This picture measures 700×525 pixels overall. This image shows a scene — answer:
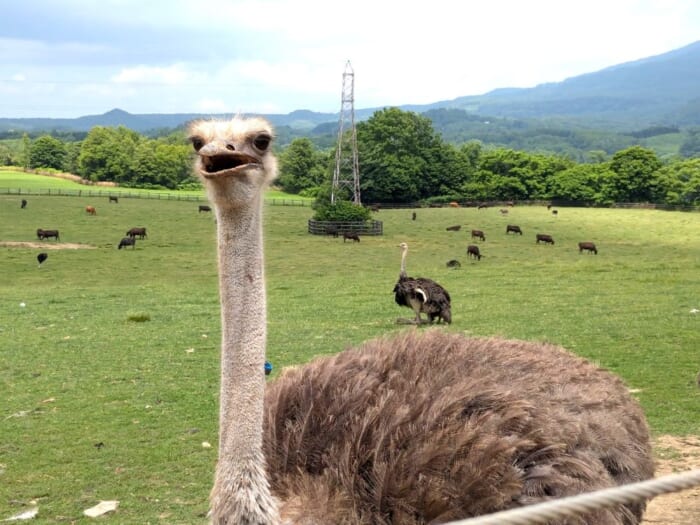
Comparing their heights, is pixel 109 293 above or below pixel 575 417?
below

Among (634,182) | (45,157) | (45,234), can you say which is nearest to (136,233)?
(45,234)

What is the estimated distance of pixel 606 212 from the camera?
55.6 m

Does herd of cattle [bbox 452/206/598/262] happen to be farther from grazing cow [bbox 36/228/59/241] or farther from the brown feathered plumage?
the brown feathered plumage

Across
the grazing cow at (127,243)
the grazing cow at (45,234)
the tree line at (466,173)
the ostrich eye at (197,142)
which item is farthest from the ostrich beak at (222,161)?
the tree line at (466,173)

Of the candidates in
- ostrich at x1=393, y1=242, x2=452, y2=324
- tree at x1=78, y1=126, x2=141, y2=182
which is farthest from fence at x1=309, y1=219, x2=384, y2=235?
tree at x1=78, y1=126, x2=141, y2=182

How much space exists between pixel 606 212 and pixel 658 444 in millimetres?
51153

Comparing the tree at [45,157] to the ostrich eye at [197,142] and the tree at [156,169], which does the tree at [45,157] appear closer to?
the tree at [156,169]

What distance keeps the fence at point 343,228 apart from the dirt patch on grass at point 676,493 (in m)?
33.5

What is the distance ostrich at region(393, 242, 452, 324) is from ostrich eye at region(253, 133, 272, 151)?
1041 cm

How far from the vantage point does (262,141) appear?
3264 millimetres

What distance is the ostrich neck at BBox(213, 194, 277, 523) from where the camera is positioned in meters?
2.96

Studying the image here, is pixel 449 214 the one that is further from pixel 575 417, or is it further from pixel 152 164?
pixel 575 417

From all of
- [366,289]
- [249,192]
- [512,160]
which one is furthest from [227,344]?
[512,160]

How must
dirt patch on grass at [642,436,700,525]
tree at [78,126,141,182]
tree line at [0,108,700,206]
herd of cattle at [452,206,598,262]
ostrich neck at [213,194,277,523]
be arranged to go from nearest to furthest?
ostrich neck at [213,194,277,523] < dirt patch on grass at [642,436,700,525] < herd of cattle at [452,206,598,262] < tree line at [0,108,700,206] < tree at [78,126,141,182]
